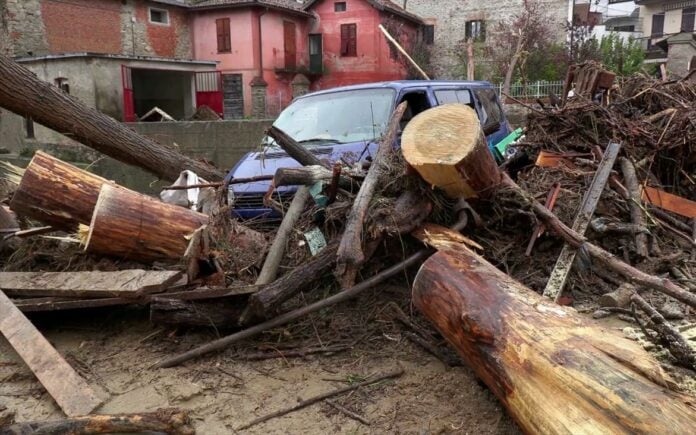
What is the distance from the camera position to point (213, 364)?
3891mm

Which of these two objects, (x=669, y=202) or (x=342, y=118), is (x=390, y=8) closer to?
(x=342, y=118)

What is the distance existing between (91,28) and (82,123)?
67.9ft

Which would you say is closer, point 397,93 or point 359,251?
point 359,251

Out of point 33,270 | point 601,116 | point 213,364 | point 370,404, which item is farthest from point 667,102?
point 33,270

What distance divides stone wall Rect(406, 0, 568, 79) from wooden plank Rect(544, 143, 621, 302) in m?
24.8

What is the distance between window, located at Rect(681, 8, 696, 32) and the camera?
36938mm

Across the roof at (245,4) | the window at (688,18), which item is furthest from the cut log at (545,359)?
the window at (688,18)

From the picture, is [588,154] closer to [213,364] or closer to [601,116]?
[601,116]

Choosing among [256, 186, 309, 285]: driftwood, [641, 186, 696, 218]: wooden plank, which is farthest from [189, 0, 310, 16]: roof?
[641, 186, 696, 218]: wooden plank

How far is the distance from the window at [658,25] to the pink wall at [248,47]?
27064mm

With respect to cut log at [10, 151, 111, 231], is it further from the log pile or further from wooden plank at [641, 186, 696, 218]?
wooden plank at [641, 186, 696, 218]

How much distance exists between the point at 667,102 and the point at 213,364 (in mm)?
5704

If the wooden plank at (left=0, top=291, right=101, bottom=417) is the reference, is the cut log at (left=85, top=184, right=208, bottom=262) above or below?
above

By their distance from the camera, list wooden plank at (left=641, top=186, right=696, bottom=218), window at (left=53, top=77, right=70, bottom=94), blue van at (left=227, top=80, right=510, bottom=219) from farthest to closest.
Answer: window at (left=53, top=77, right=70, bottom=94) → blue van at (left=227, top=80, right=510, bottom=219) → wooden plank at (left=641, top=186, right=696, bottom=218)
